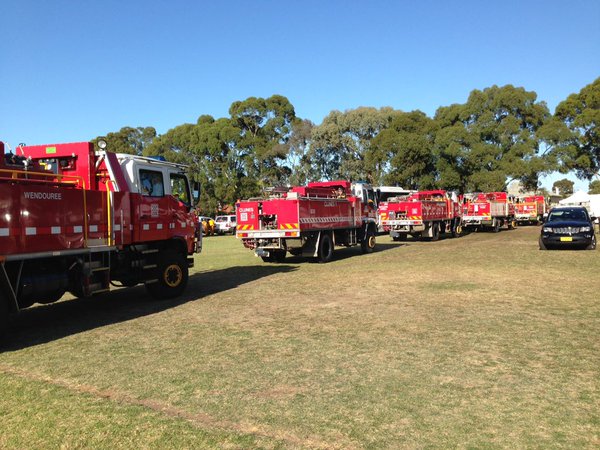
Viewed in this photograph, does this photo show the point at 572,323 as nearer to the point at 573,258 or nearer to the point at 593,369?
the point at 593,369

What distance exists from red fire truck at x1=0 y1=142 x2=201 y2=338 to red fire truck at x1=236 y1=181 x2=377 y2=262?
4.31 m

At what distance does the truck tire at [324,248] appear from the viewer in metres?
16.5

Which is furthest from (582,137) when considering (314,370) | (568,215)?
(314,370)

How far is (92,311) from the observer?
9156 millimetres

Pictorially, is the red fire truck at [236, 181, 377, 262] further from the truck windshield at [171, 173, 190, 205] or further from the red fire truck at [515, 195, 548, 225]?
the red fire truck at [515, 195, 548, 225]

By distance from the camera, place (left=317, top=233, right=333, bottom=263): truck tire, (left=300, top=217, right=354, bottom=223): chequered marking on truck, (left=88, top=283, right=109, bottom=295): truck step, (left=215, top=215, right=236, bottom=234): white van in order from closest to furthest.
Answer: (left=88, top=283, right=109, bottom=295): truck step < (left=300, top=217, right=354, bottom=223): chequered marking on truck < (left=317, top=233, right=333, bottom=263): truck tire < (left=215, top=215, right=236, bottom=234): white van

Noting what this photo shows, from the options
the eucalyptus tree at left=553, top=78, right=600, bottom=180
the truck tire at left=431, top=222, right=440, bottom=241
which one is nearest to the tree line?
the eucalyptus tree at left=553, top=78, right=600, bottom=180

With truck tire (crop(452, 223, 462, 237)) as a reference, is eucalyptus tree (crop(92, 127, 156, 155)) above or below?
above

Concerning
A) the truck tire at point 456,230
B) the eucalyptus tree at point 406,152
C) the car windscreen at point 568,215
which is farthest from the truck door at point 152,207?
the eucalyptus tree at point 406,152

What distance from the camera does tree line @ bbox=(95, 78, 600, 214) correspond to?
4744 cm

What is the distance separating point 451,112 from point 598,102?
45.8ft

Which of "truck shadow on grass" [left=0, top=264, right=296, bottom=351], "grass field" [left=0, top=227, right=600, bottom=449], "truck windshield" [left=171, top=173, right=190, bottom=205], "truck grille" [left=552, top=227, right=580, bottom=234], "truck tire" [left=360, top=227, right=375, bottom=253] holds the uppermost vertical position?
"truck windshield" [left=171, top=173, right=190, bottom=205]

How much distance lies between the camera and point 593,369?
16.5 feet

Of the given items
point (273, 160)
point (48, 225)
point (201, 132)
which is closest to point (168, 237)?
point (48, 225)
